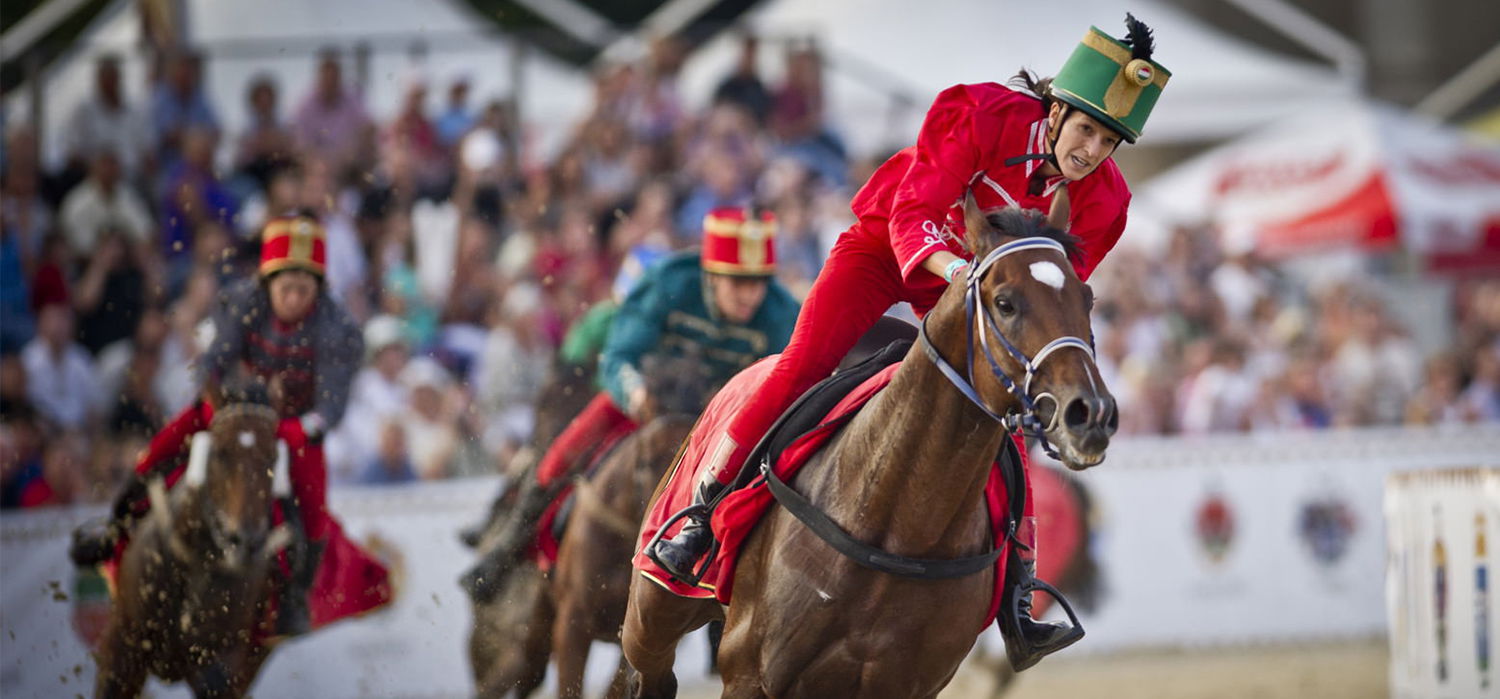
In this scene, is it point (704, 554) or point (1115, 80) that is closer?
point (1115, 80)

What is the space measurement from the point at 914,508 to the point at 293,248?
11.7 ft

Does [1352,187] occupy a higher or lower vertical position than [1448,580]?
higher

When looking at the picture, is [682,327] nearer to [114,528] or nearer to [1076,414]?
[114,528]

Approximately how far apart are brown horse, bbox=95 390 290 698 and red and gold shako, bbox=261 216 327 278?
57 cm

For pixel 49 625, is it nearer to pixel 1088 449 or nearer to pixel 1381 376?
pixel 1088 449

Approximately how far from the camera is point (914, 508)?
4.54 meters

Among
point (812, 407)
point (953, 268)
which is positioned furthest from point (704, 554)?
point (953, 268)

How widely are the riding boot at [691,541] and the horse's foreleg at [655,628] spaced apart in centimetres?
37

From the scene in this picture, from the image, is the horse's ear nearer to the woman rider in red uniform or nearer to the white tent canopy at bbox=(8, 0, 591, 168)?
the woman rider in red uniform

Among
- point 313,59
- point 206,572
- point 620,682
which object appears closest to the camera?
point 620,682

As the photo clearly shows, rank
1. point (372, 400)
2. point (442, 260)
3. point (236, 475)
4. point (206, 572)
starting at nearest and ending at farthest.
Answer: point (236, 475), point (206, 572), point (372, 400), point (442, 260)

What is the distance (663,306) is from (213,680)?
2558 millimetres

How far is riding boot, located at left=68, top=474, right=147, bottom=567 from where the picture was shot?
7.30 meters

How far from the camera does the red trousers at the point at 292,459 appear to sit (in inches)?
277
